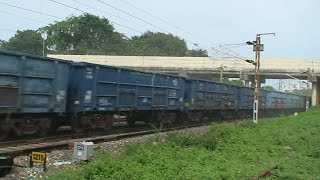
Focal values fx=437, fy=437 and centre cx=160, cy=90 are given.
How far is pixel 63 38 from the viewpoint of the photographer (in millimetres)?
79000

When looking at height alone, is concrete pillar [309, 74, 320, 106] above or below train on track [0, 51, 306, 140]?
above

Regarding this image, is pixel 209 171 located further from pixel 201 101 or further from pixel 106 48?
pixel 106 48

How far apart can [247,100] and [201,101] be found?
10919 mm

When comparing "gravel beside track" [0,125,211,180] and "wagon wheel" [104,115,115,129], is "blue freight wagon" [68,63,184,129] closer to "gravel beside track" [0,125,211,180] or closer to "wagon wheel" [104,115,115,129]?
"wagon wheel" [104,115,115,129]

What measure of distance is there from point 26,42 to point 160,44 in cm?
3146

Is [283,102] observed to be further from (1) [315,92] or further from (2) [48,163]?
(2) [48,163]

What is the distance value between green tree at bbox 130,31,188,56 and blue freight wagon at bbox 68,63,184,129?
68.4 metres

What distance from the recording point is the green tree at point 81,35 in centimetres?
7812

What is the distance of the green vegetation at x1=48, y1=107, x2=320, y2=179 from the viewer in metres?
8.85

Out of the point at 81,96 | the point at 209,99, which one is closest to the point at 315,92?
the point at 209,99

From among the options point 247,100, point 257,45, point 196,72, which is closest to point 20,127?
point 257,45

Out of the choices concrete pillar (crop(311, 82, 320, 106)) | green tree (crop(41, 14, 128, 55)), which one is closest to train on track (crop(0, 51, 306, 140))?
concrete pillar (crop(311, 82, 320, 106))

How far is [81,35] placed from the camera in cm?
7938

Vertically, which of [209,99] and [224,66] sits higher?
[224,66]
